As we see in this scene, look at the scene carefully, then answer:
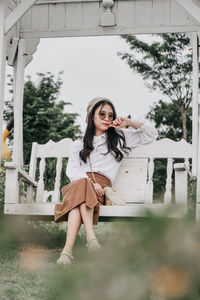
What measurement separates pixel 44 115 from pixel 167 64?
12.9 feet

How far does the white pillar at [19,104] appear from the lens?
16.3ft

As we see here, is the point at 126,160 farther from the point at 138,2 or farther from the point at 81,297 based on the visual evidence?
the point at 81,297

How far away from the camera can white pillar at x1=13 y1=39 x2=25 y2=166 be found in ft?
16.3

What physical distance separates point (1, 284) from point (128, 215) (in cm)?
109

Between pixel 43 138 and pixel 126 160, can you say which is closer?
pixel 126 160

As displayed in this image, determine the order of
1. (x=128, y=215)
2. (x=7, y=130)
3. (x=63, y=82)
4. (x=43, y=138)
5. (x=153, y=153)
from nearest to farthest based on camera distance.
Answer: (x=128, y=215) < (x=153, y=153) < (x=7, y=130) < (x=43, y=138) < (x=63, y=82)

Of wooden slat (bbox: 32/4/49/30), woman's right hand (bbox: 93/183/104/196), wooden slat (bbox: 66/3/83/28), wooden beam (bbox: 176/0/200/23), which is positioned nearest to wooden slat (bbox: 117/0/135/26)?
wooden slat (bbox: 66/3/83/28)

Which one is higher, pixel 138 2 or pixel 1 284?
pixel 138 2

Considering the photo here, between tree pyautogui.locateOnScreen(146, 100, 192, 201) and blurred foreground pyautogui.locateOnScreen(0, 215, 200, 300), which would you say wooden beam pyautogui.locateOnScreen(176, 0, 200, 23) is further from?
tree pyautogui.locateOnScreen(146, 100, 192, 201)

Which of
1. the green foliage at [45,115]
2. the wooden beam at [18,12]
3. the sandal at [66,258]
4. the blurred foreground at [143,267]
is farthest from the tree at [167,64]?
the blurred foreground at [143,267]

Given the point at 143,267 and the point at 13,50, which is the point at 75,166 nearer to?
the point at 13,50

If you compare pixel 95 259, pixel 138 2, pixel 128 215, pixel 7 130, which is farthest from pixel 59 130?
pixel 95 259

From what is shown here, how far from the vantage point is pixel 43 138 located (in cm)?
1686

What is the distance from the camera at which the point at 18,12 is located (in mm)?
4289
